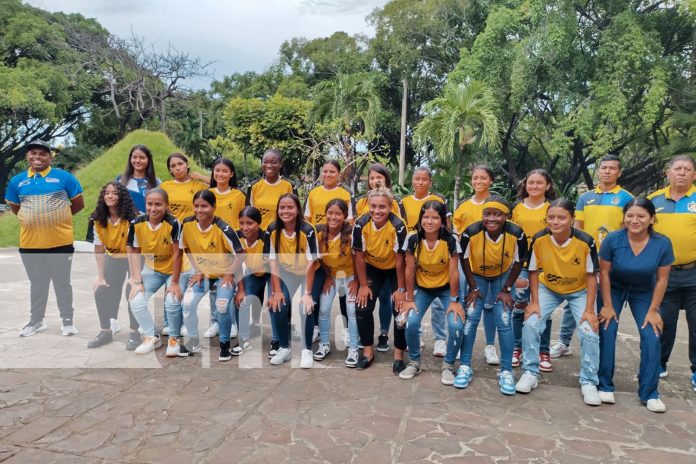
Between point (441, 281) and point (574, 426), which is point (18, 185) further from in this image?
point (574, 426)

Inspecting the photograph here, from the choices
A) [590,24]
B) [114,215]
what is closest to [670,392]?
[114,215]

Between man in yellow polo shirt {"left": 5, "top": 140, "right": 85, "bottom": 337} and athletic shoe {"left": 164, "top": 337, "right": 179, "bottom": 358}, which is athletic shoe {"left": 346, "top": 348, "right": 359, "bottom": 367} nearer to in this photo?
athletic shoe {"left": 164, "top": 337, "right": 179, "bottom": 358}

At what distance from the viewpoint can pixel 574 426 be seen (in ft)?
11.4

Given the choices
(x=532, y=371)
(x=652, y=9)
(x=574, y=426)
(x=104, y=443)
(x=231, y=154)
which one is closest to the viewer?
(x=104, y=443)

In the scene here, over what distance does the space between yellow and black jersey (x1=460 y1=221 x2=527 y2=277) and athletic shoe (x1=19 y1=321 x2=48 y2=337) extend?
13.3ft

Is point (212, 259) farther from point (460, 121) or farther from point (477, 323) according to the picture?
point (460, 121)

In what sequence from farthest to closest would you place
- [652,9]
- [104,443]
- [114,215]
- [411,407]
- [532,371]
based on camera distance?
[652,9]
[114,215]
[532,371]
[411,407]
[104,443]

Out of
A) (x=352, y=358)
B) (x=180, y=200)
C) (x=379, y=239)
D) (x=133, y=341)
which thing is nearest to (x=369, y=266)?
(x=379, y=239)

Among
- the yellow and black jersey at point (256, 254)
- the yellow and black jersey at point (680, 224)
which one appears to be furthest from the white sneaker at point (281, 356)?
the yellow and black jersey at point (680, 224)

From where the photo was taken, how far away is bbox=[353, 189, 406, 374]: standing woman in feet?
14.2

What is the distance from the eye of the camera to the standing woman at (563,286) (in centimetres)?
391

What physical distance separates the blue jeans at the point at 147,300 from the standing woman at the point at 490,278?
88.8 inches

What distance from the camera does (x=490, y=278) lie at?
13.9 feet

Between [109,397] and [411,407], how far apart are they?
6.83ft
